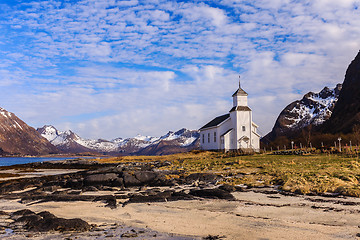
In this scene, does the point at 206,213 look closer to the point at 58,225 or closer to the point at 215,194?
the point at 215,194

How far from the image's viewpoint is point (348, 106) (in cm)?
10281

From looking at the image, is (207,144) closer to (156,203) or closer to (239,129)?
(239,129)

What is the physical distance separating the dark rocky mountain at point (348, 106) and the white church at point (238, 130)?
43220 millimetres

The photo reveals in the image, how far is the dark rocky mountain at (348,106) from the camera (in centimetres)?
9012

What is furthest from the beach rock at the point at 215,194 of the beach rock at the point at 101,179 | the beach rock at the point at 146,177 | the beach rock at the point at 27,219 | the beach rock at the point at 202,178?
the beach rock at the point at 101,179

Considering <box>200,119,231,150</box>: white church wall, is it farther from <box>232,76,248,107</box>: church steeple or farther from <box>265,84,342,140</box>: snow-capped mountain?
<box>265,84,342,140</box>: snow-capped mountain

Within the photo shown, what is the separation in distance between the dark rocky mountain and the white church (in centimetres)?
4322

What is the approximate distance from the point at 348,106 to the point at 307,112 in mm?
76761

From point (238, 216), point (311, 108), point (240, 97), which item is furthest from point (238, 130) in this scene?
point (311, 108)

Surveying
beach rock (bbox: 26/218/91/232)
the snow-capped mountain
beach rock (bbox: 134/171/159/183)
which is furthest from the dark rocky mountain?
beach rock (bbox: 26/218/91/232)

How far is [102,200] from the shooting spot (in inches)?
593

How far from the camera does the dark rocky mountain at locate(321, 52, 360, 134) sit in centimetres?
9012

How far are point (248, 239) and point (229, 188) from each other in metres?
8.48

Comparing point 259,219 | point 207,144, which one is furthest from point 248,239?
point 207,144
